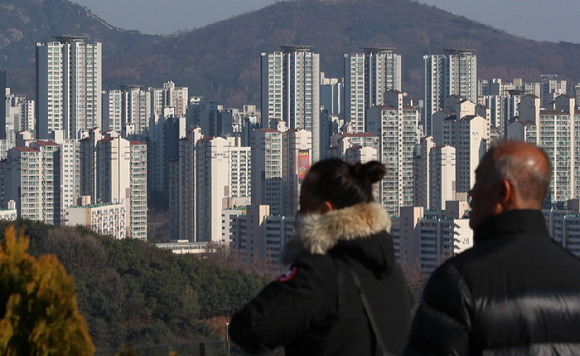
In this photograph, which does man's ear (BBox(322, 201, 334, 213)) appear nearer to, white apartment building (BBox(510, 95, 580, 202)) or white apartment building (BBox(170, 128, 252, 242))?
white apartment building (BBox(170, 128, 252, 242))

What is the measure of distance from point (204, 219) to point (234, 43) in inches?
1555

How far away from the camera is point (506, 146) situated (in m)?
0.91

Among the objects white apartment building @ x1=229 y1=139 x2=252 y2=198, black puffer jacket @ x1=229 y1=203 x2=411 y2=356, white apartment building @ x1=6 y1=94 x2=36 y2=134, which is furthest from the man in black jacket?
white apartment building @ x1=6 y1=94 x2=36 y2=134

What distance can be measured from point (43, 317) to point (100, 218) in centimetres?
1946

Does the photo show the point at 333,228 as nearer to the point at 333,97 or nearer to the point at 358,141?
the point at 358,141

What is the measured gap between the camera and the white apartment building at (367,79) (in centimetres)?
3572

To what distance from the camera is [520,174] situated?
89 centimetres

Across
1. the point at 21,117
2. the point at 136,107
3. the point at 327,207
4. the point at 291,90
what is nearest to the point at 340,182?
the point at 327,207

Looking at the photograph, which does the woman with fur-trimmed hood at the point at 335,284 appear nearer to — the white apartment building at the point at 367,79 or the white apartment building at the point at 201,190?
the white apartment building at the point at 201,190

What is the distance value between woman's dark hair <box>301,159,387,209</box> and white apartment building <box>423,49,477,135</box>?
36.9 m

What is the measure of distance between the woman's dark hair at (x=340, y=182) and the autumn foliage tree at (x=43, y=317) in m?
0.36

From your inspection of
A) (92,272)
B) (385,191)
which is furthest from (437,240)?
(92,272)

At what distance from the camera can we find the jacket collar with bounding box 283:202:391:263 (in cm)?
99

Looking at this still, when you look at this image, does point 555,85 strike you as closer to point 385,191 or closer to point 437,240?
point 385,191
